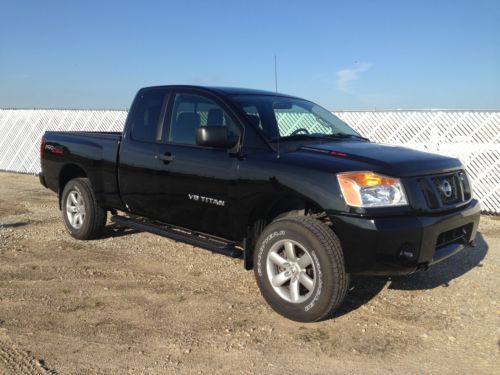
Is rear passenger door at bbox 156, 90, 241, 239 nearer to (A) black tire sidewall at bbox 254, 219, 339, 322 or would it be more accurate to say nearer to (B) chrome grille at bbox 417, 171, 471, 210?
(A) black tire sidewall at bbox 254, 219, 339, 322

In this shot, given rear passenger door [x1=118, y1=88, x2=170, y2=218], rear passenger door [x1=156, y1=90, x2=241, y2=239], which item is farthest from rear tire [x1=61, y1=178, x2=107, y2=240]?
rear passenger door [x1=156, y1=90, x2=241, y2=239]

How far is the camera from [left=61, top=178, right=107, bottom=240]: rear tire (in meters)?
6.16

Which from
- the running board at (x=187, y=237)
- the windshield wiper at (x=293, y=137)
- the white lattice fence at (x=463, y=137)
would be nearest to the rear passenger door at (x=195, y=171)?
the running board at (x=187, y=237)

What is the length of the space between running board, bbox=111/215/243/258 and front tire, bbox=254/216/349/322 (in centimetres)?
40

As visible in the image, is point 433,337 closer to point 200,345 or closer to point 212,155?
point 200,345

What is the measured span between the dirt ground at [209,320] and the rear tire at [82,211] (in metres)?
0.35

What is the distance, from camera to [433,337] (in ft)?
12.4

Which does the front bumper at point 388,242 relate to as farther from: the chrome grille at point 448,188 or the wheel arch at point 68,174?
the wheel arch at point 68,174

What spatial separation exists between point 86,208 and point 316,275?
11.5 feet

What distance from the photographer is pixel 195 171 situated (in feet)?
15.3

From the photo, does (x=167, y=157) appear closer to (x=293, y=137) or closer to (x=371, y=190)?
(x=293, y=137)

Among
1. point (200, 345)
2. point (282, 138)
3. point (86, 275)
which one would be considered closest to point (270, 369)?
point (200, 345)

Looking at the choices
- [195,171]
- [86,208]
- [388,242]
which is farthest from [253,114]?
[86,208]

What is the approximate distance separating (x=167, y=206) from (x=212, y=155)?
842 millimetres
